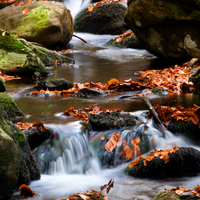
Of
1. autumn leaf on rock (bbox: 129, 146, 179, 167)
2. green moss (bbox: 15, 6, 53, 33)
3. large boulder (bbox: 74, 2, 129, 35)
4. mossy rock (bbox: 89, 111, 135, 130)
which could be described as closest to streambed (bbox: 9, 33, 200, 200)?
autumn leaf on rock (bbox: 129, 146, 179, 167)

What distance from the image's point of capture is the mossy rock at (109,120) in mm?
4293

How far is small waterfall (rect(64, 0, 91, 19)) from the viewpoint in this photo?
20022 mm

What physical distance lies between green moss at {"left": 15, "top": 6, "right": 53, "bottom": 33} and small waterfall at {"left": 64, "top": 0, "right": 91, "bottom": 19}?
6.61 meters

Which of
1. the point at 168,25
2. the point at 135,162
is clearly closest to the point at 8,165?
the point at 135,162

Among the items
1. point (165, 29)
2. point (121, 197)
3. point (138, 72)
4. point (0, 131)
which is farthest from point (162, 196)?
point (165, 29)

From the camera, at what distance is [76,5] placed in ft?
68.2

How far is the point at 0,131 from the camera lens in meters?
2.49

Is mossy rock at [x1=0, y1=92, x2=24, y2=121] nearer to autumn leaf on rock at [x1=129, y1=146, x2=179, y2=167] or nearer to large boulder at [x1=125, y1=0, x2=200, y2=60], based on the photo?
autumn leaf on rock at [x1=129, y1=146, x2=179, y2=167]

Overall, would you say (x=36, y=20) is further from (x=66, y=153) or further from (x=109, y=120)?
(x=66, y=153)

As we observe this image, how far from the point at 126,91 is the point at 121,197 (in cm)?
405

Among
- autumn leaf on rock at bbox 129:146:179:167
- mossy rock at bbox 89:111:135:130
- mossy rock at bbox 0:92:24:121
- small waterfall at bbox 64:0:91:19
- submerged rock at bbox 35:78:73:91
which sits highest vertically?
small waterfall at bbox 64:0:91:19

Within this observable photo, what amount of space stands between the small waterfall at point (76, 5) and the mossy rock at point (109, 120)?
1676cm

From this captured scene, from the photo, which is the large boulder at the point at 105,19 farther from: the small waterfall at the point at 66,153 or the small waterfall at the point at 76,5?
the small waterfall at the point at 66,153

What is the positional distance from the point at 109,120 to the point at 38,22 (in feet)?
33.4
